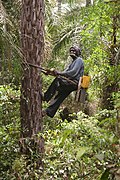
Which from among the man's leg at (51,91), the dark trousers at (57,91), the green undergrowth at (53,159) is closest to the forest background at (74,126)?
the green undergrowth at (53,159)

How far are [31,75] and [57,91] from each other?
100 cm

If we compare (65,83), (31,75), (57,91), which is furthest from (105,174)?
(57,91)

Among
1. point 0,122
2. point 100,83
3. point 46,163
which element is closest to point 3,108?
point 0,122

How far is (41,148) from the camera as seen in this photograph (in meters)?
4.80

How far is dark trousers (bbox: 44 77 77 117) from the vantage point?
5117 mm

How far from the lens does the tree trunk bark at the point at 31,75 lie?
4535 mm

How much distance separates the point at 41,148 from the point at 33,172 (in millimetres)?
600

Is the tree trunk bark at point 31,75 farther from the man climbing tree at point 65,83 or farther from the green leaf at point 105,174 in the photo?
the green leaf at point 105,174

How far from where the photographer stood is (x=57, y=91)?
5488mm

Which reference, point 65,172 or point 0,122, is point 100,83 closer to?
point 0,122

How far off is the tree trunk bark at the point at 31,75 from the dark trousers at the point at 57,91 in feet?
1.23

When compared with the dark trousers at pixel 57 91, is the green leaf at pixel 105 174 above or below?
above

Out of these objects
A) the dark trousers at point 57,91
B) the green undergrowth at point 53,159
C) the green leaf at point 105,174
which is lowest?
the green undergrowth at point 53,159

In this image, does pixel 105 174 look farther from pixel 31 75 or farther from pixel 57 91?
pixel 57 91
